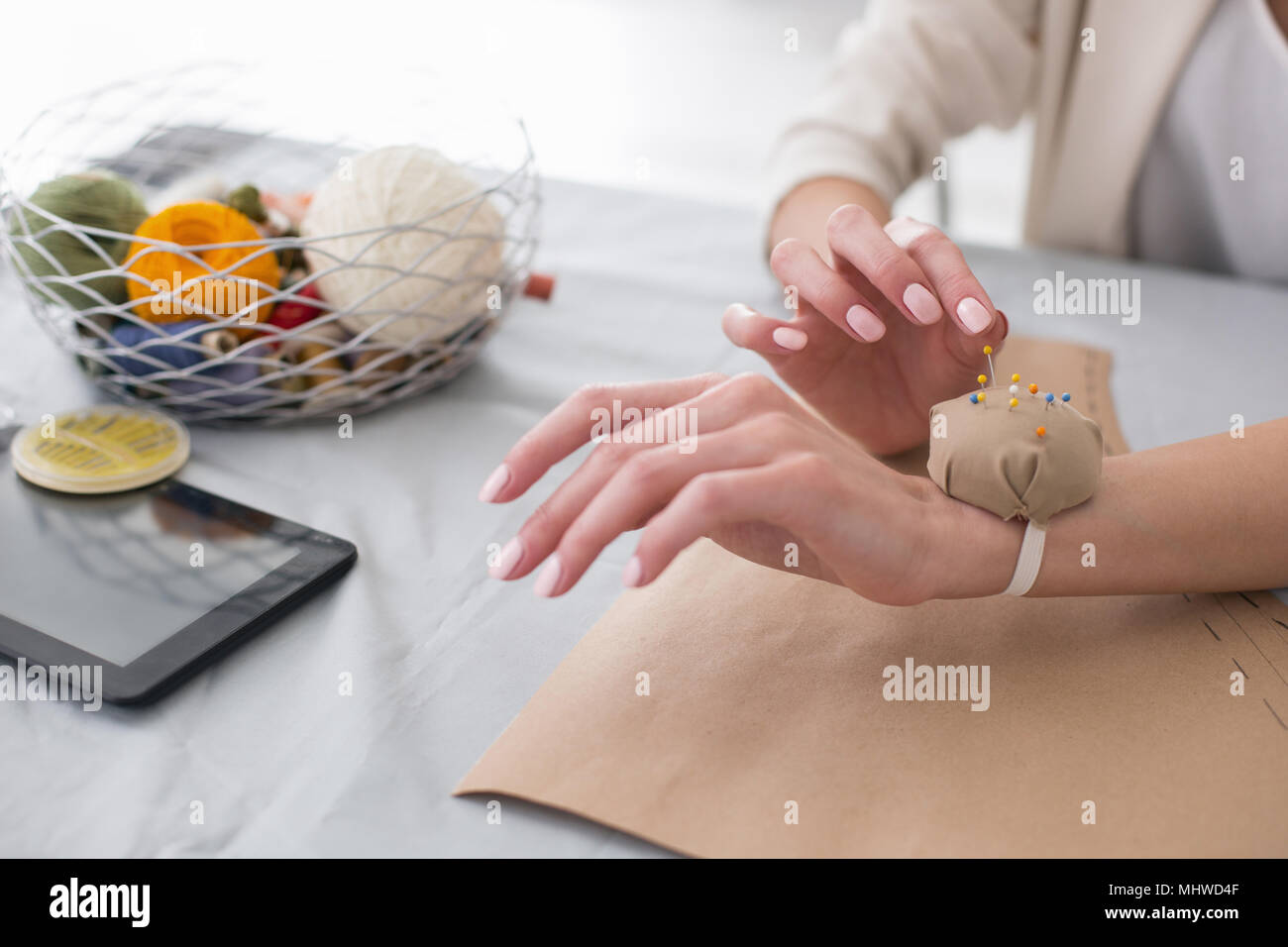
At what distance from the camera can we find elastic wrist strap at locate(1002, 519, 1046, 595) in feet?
1.59

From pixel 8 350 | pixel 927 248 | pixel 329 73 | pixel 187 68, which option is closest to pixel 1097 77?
pixel 927 248

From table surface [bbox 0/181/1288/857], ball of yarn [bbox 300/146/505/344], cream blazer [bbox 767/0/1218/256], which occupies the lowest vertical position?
table surface [bbox 0/181/1288/857]

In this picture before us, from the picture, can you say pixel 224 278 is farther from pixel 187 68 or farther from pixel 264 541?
pixel 187 68

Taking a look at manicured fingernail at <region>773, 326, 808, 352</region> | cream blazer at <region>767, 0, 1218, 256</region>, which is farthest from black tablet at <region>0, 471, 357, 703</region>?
cream blazer at <region>767, 0, 1218, 256</region>

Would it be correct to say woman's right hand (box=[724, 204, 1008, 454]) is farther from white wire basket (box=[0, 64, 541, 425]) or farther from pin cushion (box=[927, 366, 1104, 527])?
white wire basket (box=[0, 64, 541, 425])

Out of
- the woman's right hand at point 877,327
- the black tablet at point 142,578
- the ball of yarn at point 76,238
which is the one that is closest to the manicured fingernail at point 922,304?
the woman's right hand at point 877,327

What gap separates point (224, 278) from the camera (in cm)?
59

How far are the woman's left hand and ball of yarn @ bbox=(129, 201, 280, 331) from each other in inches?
8.9

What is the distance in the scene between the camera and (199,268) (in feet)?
1.99

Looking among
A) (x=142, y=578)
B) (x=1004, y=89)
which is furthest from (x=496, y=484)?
(x=1004, y=89)

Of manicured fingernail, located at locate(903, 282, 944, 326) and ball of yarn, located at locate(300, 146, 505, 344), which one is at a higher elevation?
ball of yarn, located at locate(300, 146, 505, 344)

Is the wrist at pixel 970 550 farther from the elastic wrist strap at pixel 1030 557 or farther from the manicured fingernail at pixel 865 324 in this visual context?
the manicured fingernail at pixel 865 324

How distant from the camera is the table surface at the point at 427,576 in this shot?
41 centimetres
